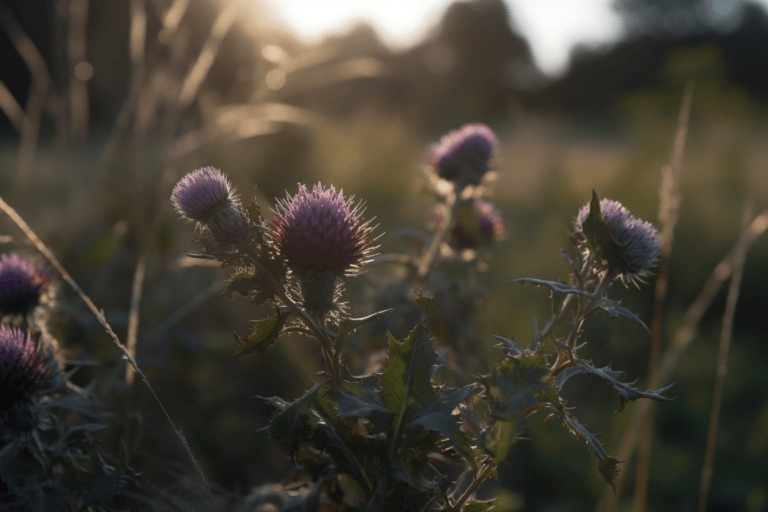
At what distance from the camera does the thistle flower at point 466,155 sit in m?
2.11

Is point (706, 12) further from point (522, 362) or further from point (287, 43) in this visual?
point (522, 362)

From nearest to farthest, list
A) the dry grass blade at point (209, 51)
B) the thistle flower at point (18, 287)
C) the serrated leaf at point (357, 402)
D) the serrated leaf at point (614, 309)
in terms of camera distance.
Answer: the serrated leaf at point (357, 402), the serrated leaf at point (614, 309), the thistle flower at point (18, 287), the dry grass blade at point (209, 51)

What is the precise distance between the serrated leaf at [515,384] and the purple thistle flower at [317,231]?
0.40 meters

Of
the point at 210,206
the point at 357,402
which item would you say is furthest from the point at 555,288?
the point at 210,206

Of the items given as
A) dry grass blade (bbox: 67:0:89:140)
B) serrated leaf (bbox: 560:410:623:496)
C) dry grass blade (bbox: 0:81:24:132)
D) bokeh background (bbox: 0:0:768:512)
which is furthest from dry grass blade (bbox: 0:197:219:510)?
dry grass blade (bbox: 67:0:89:140)

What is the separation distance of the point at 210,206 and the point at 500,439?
761mm

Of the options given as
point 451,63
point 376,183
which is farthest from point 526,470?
point 451,63

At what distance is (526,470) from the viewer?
2568 mm

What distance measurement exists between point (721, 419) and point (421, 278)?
2.26 meters

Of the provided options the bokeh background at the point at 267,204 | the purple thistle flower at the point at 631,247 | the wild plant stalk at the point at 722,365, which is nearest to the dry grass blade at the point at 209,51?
the bokeh background at the point at 267,204

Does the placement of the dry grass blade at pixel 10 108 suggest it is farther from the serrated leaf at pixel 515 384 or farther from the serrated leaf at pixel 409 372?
the serrated leaf at pixel 515 384

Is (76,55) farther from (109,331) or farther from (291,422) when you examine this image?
(291,422)

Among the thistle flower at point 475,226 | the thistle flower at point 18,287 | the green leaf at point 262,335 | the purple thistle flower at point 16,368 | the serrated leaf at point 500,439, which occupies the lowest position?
the purple thistle flower at point 16,368

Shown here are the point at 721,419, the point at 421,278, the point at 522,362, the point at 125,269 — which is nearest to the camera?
the point at 522,362
